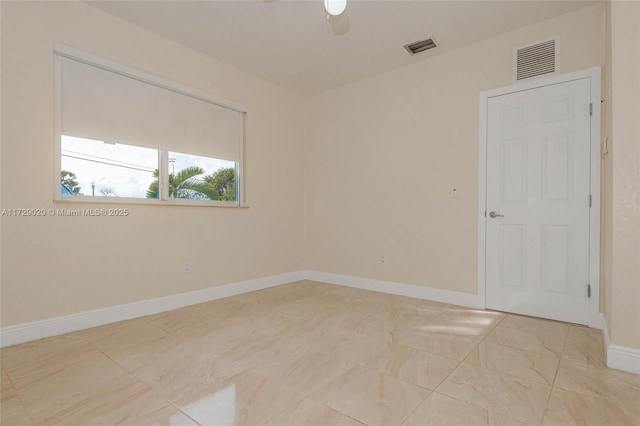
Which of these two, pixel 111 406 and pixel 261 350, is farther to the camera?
pixel 261 350

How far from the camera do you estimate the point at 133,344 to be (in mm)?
2406

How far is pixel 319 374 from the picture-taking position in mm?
1959

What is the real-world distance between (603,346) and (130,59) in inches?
189

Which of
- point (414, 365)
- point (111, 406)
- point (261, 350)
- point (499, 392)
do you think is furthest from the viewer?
point (261, 350)

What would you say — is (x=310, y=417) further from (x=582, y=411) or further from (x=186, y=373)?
(x=582, y=411)

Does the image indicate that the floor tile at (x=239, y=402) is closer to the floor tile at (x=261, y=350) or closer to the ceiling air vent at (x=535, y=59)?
the floor tile at (x=261, y=350)

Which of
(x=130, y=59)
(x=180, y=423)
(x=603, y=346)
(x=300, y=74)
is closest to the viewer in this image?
(x=180, y=423)

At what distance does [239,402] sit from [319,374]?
0.52 meters

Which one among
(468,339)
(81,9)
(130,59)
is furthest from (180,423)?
(81,9)

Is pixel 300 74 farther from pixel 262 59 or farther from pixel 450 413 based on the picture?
pixel 450 413

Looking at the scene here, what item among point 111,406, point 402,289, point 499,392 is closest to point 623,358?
point 499,392

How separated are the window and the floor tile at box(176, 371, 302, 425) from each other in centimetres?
212

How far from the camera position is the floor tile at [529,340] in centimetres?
234

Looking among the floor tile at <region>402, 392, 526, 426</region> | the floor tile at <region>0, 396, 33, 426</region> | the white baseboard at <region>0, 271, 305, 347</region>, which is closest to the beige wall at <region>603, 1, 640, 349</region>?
the floor tile at <region>402, 392, 526, 426</region>
